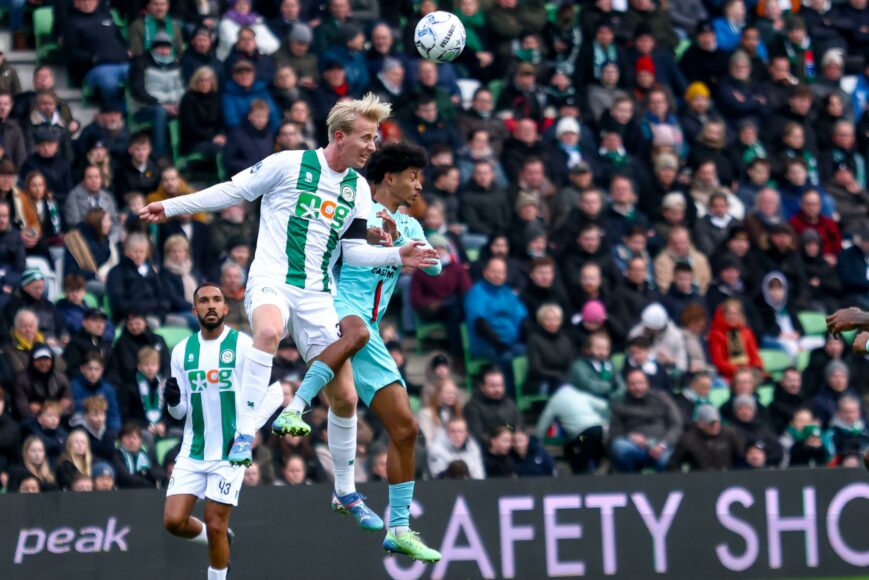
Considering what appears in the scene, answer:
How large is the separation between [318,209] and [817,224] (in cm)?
929

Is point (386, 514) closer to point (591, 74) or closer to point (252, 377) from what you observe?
point (252, 377)

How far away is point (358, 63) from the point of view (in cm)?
1902

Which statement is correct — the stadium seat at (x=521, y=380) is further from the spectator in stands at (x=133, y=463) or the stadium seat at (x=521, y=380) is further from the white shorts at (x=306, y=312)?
the white shorts at (x=306, y=312)

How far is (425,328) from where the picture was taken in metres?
17.9

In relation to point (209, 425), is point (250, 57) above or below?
above

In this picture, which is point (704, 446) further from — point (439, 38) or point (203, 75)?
point (203, 75)

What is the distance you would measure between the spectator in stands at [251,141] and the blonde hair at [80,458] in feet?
11.4

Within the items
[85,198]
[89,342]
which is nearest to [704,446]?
[89,342]

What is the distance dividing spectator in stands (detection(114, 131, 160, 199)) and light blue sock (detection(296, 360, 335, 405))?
5846 mm

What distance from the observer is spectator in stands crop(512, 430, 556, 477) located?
16750 millimetres

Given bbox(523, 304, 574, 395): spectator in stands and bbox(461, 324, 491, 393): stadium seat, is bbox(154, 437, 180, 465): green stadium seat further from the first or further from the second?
bbox(523, 304, 574, 395): spectator in stands

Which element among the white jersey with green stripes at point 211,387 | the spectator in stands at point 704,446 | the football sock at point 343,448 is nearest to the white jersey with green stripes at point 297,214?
the football sock at point 343,448

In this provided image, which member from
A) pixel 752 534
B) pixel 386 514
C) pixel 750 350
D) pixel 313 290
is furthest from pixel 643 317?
pixel 313 290

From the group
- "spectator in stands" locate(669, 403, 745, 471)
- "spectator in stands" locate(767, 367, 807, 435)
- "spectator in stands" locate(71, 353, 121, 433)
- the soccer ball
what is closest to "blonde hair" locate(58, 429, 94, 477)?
"spectator in stands" locate(71, 353, 121, 433)
